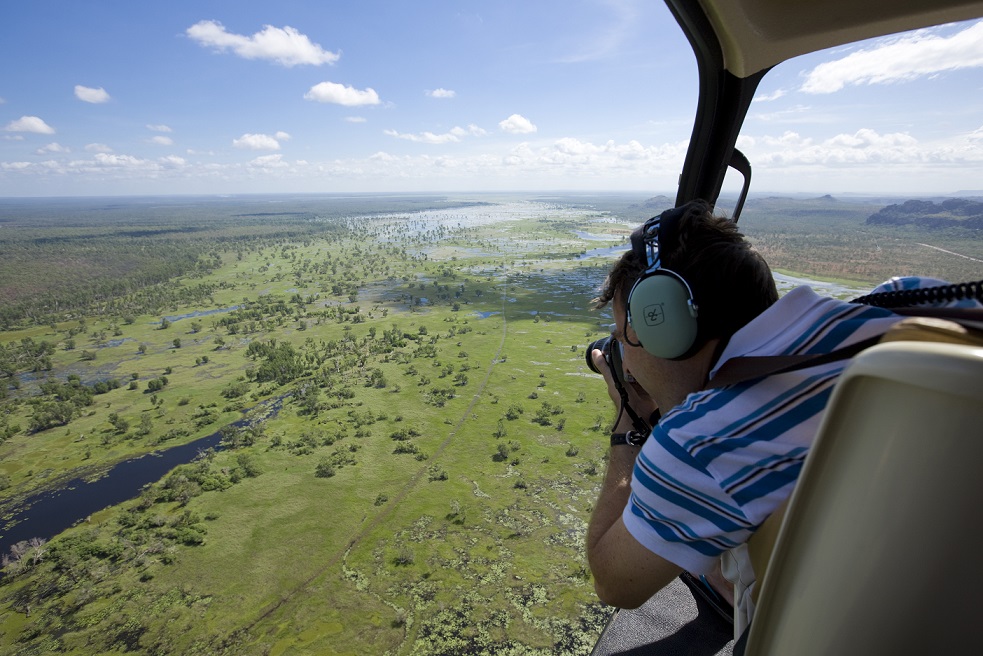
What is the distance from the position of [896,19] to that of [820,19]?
0.62 ft

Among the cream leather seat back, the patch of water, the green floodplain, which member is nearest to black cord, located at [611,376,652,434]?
the green floodplain

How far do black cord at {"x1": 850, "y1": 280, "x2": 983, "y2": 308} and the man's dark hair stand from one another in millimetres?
165

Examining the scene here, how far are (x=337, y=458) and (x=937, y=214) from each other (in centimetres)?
1343

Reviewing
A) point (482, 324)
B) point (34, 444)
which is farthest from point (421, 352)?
point (34, 444)

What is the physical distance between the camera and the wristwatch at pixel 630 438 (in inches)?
39.6

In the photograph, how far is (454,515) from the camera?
10.5 m

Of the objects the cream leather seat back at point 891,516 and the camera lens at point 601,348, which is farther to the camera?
the camera lens at point 601,348

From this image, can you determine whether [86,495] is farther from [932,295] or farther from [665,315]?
[932,295]

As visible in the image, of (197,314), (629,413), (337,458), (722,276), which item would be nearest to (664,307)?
(722,276)

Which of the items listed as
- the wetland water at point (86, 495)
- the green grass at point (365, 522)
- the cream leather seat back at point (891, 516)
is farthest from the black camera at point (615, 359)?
the wetland water at point (86, 495)

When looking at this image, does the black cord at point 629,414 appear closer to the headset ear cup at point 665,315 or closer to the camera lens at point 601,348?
the camera lens at point 601,348

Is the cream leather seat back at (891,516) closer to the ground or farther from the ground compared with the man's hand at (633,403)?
farther from the ground

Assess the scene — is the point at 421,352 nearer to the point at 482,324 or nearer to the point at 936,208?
the point at 482,324

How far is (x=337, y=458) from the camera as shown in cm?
1301
